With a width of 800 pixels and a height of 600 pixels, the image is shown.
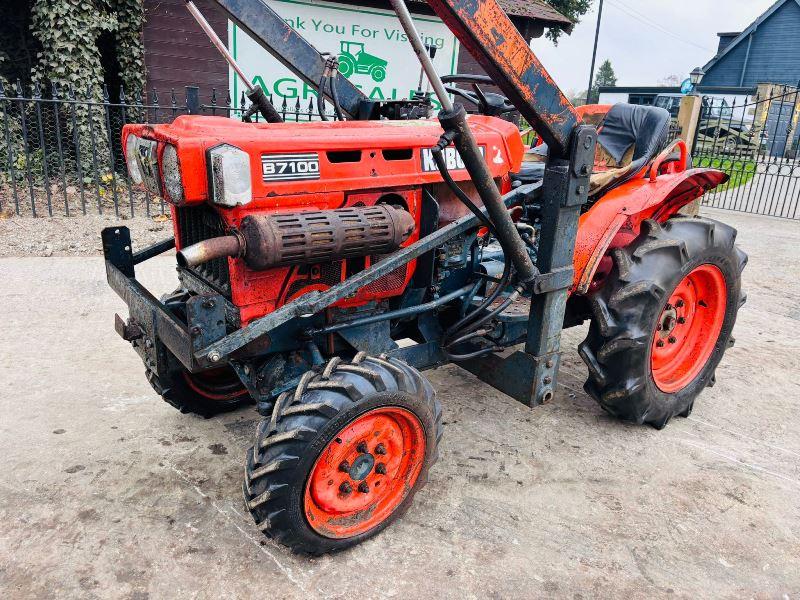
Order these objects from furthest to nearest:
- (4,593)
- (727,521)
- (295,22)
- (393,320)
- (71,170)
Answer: (295,22), (71,170), (393,320), (727,521), (4,593)

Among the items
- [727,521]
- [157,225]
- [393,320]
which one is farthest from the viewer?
[157,225]

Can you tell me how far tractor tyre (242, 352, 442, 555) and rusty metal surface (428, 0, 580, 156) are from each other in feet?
3.37

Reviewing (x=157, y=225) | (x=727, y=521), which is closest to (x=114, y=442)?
(x=727, y=521)

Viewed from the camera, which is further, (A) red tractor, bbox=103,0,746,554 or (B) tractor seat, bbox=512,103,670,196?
(B) tractor seat, bbox=512,103,670,196

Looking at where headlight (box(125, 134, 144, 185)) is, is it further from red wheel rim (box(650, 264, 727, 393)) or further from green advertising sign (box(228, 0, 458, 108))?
green advertising sign (box(228, 0, 458, 108))

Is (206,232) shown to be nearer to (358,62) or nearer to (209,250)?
(209,250)

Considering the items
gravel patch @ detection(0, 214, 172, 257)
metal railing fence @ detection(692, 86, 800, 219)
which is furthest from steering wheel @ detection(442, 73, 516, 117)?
gravel patch @ detection(0, 214, 172, 257)

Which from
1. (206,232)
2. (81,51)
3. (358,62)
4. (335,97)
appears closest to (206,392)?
(206,232)

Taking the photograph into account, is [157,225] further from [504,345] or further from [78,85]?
[504,345]

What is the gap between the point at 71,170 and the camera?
26.9 feet

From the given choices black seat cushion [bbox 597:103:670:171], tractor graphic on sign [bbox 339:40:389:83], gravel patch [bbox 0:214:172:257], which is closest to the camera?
black seat cushion [bbox 597:103:670:171]

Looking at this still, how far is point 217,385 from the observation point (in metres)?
3.16

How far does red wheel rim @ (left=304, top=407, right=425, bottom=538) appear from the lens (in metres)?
2.18

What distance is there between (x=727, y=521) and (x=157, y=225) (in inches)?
238
